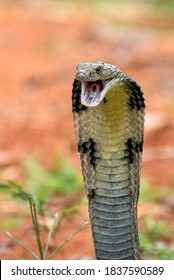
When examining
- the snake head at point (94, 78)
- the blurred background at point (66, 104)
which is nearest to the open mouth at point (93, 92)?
the snake head at point (94, 78)

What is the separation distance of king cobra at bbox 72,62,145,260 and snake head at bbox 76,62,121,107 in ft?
0.49

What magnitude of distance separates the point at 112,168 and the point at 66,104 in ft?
22.6

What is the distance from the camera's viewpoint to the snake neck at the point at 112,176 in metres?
3.76

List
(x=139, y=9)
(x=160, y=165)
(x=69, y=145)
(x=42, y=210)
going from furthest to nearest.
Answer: (x=139, y=9)
(x=69, y=145)
(x=160, y=165)
(x=42, y=210)

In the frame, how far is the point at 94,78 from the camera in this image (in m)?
3.50

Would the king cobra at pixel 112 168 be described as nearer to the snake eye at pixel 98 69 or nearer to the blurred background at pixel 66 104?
the snake eye at pixel 98 69

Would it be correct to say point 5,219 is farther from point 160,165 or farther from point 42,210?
point 160,165

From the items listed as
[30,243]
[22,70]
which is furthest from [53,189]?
[22,70]

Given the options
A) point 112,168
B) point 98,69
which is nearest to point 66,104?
point 112,168

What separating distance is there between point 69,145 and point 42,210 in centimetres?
430

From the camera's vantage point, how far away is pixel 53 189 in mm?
6809

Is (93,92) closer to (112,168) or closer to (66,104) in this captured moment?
(112,168)

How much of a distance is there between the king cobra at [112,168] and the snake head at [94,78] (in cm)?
15
